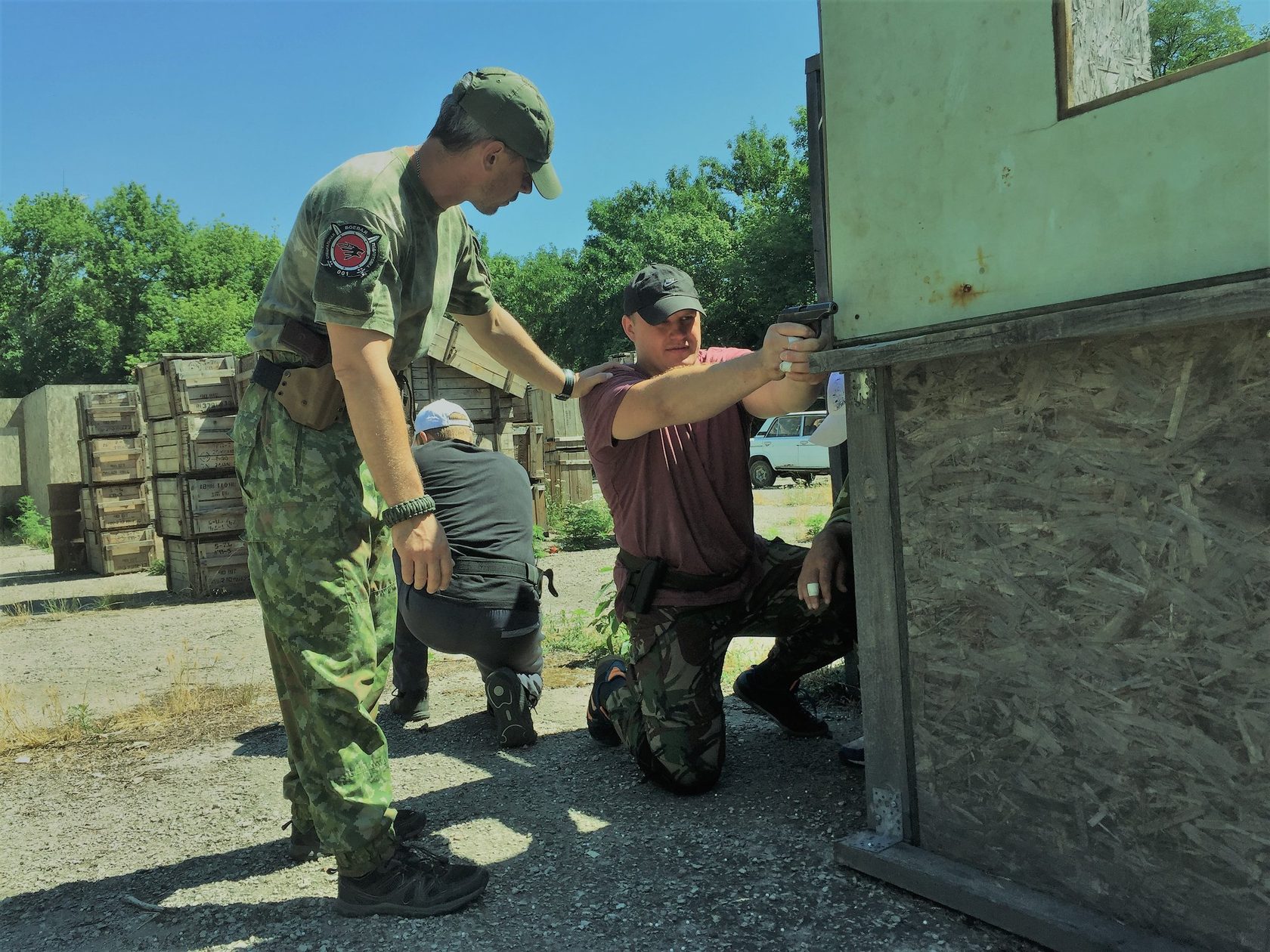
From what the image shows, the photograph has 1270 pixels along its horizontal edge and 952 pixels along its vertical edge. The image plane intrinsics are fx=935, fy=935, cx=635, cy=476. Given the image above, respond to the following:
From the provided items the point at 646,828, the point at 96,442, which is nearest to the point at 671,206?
the point at 96,442

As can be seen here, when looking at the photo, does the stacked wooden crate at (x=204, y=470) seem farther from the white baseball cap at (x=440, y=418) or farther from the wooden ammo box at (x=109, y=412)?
the white baseball cap at (x=440, y=418)

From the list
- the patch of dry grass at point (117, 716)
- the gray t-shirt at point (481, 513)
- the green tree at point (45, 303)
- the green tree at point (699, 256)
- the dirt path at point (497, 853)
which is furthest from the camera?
the green tree at point (45, 303)

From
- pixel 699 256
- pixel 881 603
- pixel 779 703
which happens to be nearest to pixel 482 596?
pixel 779 703

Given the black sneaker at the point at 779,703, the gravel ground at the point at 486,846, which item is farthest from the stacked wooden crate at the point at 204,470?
the black sneaker at the point at 779,703

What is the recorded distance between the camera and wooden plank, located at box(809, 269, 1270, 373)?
1672 mm

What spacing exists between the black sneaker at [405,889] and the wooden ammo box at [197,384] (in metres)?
7.17

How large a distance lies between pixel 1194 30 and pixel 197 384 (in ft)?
55.7

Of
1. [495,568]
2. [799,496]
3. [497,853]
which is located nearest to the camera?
[497,853]

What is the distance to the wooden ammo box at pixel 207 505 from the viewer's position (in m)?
8.67

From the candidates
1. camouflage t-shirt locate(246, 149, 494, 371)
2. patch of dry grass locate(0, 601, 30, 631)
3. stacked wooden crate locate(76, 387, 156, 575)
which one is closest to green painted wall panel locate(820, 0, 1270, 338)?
camouflage t-shirt locate(246, 149, 494, 371)

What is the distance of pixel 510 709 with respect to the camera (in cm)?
380

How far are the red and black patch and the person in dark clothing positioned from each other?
5.75 feet

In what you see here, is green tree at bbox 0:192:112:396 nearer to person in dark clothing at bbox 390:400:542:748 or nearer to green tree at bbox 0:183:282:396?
green tree at bbox 0:183:282:396

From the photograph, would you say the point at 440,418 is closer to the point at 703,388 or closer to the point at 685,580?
the point at 685,580
